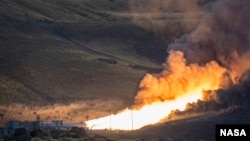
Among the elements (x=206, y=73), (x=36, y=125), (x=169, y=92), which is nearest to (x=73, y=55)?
(x=169, y=92)

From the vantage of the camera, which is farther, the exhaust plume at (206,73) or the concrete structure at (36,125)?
the exhaust plume at (206,73)

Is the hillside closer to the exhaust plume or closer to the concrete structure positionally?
the exhaust plume

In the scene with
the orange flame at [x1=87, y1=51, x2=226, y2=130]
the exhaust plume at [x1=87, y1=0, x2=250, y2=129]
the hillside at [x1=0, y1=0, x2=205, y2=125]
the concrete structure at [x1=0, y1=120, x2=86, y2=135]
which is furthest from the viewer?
the hillside at [x1=0, y1=0, x2=205, y2=125]

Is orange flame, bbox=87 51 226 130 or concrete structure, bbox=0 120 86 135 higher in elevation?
orange flame, bbox=87 51 226 130

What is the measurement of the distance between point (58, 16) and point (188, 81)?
74.5m

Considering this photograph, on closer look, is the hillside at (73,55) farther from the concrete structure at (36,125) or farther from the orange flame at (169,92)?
Result: the concrete structure at (36,125)

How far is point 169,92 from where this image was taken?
10562cm

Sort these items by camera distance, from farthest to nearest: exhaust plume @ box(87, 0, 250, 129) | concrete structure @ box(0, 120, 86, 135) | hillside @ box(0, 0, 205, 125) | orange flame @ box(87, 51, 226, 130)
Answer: hillside @ box(0, 0, 205, 125), orange flame @ box(87, 51, 226, 130), exhaust plume @ box(87, 0, 250, 129), concrete structure @ box(0, 120, 86, 135)

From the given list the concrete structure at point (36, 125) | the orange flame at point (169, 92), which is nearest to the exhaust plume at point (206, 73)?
the orange flame at point (169, 92)

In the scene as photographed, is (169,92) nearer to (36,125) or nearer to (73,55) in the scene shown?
(36,125)

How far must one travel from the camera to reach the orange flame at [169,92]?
103500 mm

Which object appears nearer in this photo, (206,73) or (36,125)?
(36,125)

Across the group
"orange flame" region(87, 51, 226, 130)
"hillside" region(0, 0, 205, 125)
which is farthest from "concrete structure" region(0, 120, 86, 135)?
"hillside" region(0, 0, 205, 125)

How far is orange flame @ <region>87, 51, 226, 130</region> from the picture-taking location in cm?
10350
